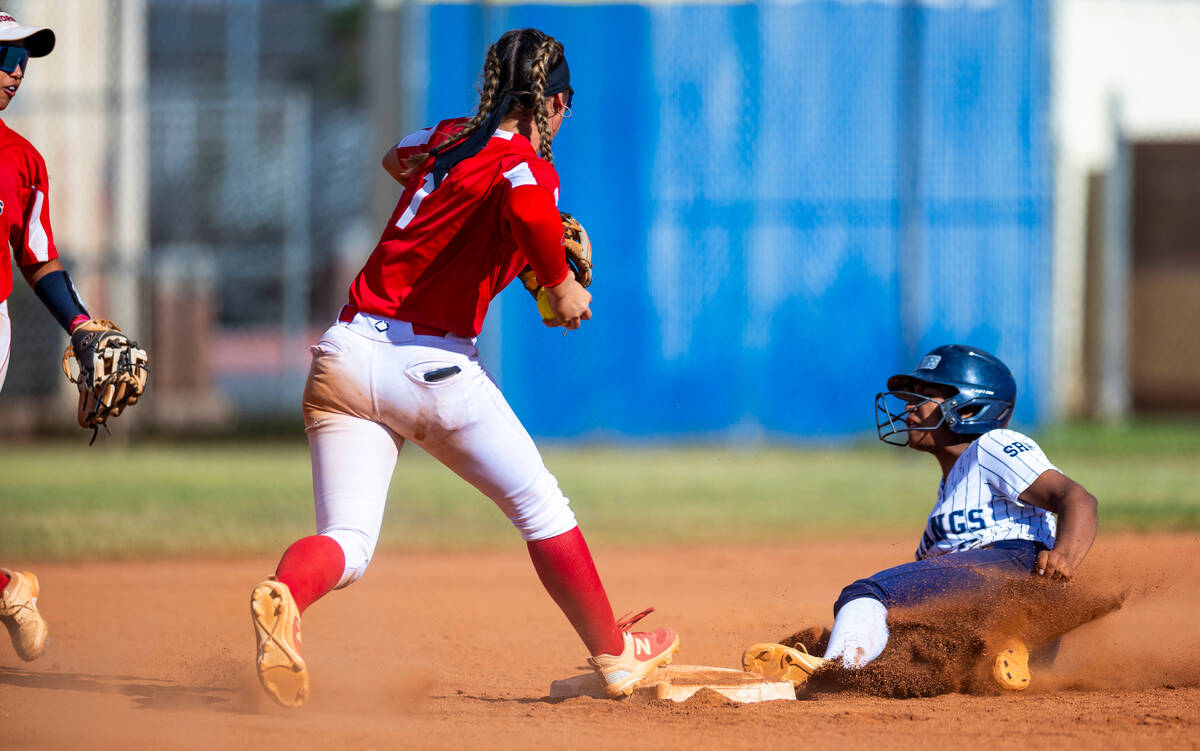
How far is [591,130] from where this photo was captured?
1436 centimetres

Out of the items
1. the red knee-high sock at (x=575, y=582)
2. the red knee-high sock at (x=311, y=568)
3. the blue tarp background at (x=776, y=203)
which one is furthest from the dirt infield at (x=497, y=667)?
the blue tarp background at (x=776, y=203)

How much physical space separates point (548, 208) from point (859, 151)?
11.6 meters

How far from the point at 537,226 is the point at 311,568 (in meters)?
1.11

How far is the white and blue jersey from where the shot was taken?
13.9ft

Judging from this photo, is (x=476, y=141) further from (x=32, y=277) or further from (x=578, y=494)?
(x=578, y=494)

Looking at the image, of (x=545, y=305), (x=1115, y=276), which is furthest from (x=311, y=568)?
(x=1115, y=276)

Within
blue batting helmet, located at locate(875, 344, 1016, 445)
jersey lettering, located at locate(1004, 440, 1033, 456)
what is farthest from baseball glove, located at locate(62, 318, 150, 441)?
jersey lettering, located at locate(1004, 440, 1033, 456)

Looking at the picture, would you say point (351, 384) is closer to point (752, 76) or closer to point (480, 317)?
point (480, 317)

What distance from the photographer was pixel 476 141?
3795mm

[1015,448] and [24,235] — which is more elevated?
[24,235]

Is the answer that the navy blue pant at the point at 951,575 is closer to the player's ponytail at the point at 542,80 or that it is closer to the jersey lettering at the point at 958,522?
the jersey lettering at the point at 958,522

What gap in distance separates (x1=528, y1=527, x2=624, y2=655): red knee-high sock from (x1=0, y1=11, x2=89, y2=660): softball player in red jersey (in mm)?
1750

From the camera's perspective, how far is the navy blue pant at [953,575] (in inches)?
162

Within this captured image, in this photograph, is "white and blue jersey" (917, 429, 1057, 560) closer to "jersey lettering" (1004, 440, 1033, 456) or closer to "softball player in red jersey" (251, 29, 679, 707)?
"jersey lettering" (1004, 440, 1033, 456)
